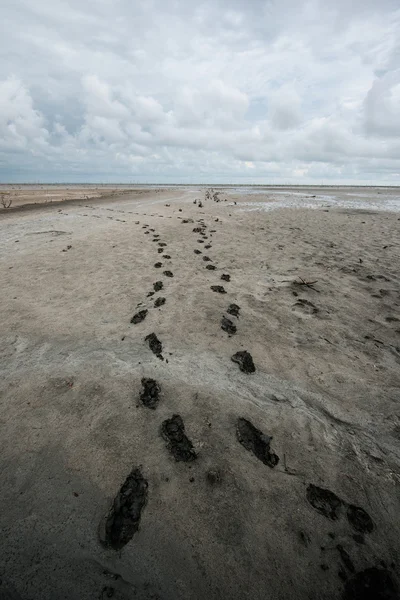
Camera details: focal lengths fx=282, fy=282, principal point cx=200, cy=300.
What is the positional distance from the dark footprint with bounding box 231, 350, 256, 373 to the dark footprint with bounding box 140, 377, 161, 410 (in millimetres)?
1277

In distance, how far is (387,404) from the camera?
3613 mm

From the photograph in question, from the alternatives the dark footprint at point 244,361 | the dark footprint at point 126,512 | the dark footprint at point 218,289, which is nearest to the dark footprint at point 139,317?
the dark footprint at point 218,289

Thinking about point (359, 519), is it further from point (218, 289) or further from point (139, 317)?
point (218, 289)

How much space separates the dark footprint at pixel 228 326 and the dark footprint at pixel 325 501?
2716 mm

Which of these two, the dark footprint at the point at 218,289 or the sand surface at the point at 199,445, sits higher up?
the dark footprint at the point at 218,289

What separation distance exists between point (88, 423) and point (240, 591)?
208cm

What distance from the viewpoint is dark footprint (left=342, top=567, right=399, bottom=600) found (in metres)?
2.03

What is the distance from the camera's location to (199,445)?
3000mm

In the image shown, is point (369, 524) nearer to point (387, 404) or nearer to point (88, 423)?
point (387, 404)

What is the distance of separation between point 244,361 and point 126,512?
246 centimetres

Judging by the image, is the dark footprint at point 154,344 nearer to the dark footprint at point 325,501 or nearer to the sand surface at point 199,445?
the sand surface at point 199,445

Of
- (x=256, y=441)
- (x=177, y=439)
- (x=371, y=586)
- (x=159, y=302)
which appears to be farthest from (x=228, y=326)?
(x=371, y=586)

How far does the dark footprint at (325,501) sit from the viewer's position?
249 cm

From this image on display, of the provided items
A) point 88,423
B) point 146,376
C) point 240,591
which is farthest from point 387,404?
point 88,423
